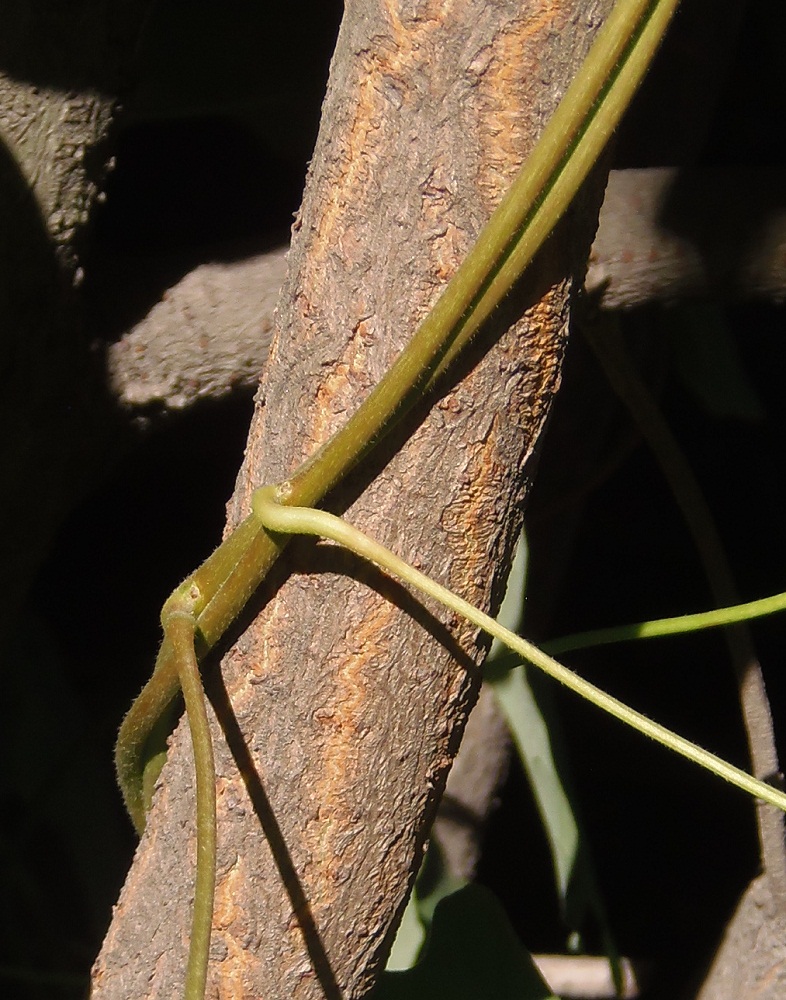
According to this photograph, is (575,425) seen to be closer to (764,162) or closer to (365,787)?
(764,162)

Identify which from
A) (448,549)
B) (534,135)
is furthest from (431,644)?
(534,135)

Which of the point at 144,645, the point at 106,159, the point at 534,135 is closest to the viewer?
the point at 534,135

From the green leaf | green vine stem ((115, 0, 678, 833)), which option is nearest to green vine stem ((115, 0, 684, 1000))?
green vine stem ((115, 0, 678, 833))

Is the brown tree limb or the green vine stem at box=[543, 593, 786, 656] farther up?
the brown tree limb

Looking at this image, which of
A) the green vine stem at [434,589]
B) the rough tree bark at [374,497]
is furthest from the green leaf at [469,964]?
the green vine stem at [434,589]

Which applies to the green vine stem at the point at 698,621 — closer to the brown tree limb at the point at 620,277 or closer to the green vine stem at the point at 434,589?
the green vine stem at the point at 434,589

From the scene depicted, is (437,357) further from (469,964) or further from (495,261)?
(469,964)

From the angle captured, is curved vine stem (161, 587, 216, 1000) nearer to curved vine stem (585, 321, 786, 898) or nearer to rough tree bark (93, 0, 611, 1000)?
rough tree bark (93, 0, 611, 1000)
